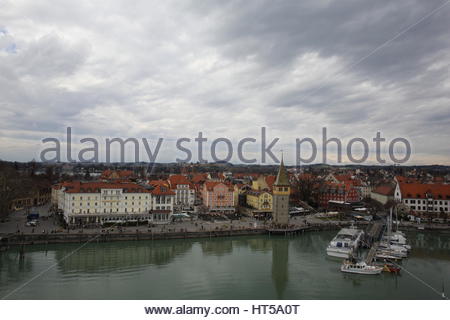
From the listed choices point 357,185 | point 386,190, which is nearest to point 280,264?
point 386,190

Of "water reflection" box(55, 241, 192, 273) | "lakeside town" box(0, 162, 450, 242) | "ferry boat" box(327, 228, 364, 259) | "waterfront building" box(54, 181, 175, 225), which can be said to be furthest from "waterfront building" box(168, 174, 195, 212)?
"ferry boat" box(327, 228, 364, 259)

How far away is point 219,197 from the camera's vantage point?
33.0 metres

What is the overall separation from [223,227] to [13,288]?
49.1ft

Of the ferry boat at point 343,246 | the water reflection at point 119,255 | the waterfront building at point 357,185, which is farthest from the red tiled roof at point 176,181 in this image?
the waterfront building at point 357,185

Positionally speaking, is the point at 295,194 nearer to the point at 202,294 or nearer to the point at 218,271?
the point at 218,271

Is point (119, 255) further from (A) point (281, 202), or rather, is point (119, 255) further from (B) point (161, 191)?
(A) point (281, 202)

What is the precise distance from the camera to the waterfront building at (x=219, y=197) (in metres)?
32.9

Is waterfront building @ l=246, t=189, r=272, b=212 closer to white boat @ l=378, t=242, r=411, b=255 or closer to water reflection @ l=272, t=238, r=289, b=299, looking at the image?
water reflection @ l=272, t=238, r=289, b=299

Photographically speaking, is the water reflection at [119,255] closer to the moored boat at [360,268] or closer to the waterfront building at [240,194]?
the moored boat at [360,268]

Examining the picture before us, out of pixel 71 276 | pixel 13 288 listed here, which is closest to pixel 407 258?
pixel 71 276

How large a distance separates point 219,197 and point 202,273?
59.4ft

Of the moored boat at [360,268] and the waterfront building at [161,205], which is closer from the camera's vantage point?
the moored boat at [360,268]

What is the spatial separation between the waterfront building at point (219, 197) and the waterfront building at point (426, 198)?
1865 cm

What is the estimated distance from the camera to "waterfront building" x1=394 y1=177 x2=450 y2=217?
31.3 meters
